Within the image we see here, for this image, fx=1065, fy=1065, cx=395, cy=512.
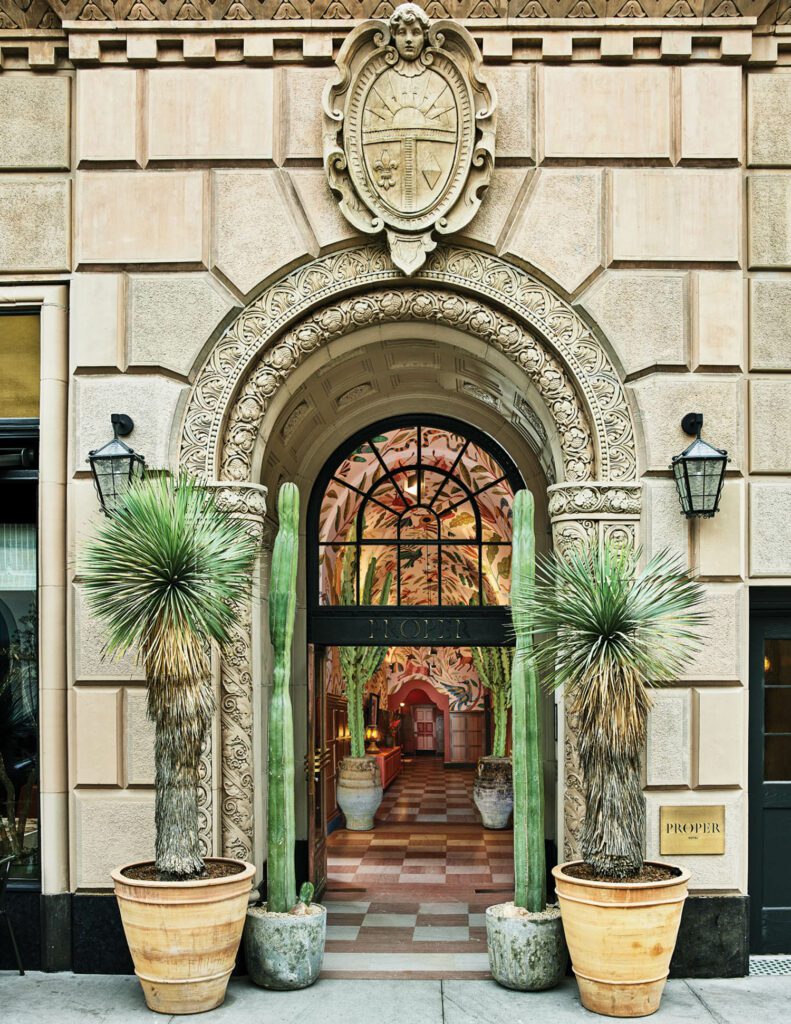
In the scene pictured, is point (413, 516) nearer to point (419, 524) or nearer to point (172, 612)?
point (419, 524)

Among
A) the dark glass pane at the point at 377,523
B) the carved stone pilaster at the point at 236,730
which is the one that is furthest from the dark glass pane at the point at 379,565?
the carved stone pilaster at the point at 236,730

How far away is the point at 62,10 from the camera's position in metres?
8.29

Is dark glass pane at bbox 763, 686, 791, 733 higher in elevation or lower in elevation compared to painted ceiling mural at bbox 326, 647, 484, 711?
higher

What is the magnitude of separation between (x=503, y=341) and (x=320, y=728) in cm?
500

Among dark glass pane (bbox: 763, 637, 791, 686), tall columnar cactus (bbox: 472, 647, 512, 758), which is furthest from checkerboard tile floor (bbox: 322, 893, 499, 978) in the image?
tall columnar cactus (bbox: 472, 647, 512, 758)

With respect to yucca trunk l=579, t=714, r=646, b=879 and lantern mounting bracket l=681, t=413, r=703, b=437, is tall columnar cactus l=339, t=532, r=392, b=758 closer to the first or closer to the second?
yucca trunk l=579, t=714, r=646, b=879

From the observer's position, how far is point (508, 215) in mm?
8367

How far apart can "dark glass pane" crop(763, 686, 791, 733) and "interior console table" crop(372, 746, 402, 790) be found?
40.6 ft

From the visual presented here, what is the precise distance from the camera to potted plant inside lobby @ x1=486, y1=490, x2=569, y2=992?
297 inches

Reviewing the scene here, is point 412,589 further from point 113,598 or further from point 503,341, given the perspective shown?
point 113,598

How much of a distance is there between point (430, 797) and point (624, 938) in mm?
13911

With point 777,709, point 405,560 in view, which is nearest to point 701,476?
point 777,709

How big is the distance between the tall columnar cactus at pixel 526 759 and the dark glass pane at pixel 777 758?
6.78ft

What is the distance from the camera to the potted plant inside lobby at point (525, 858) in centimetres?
755
